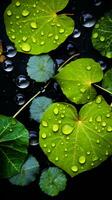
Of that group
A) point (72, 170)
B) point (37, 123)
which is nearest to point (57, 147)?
point (72, 170)

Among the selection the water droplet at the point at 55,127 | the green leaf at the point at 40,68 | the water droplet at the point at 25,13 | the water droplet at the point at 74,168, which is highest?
the water droplet at the point at 25,13

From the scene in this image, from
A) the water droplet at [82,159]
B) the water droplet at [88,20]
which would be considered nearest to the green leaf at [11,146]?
the water droplet at [82,159]

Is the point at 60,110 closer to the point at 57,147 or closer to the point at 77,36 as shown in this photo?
the point at 57,147

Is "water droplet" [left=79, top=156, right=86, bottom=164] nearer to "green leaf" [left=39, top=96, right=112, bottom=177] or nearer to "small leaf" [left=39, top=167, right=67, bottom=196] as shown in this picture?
"green leaf" [left=39, top=96, right=112, bottom=177]

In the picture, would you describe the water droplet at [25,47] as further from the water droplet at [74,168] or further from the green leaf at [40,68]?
the water droplet at [74,168]

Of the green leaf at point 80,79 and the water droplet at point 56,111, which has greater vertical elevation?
the green leaf at point 80,79

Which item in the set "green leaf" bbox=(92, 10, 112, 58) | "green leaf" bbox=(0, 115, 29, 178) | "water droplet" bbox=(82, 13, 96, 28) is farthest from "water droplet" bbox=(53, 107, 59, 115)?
"water droplet" bbox=(82, 13, 96, 28)

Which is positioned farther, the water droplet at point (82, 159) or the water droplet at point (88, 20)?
the water droplet at point (88, 20)
